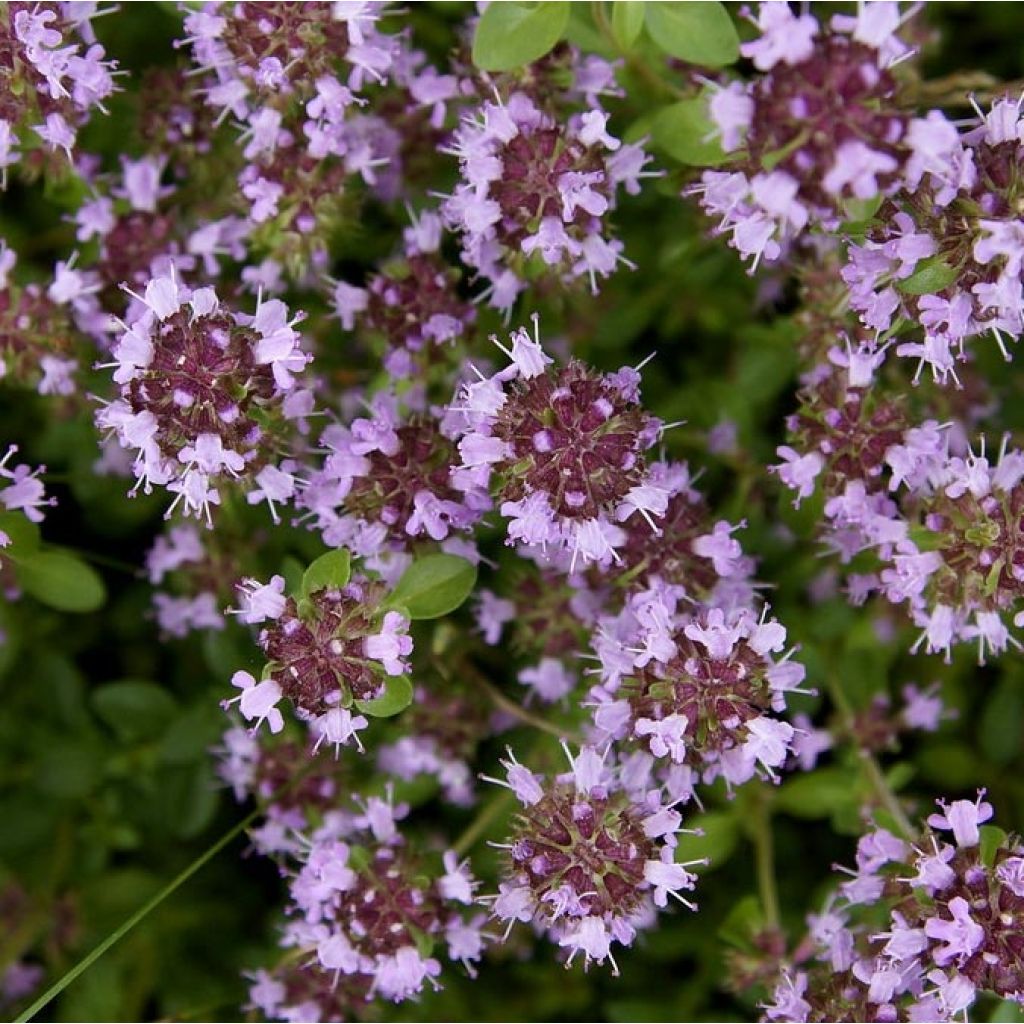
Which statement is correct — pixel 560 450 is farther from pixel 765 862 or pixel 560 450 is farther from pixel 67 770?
pixel 67 770

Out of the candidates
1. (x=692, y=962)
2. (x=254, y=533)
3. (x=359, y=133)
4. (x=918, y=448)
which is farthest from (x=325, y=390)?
(x=692, y=962)

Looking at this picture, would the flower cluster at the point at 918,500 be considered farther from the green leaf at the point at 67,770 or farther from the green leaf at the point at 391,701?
the green leaf at the point at 67,770

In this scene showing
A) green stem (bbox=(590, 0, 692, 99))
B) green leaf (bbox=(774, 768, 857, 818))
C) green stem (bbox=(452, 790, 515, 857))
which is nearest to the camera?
green stem (bbox=(590, 0, 692, 99))

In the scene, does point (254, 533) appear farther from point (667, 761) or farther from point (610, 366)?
point (667, 761)

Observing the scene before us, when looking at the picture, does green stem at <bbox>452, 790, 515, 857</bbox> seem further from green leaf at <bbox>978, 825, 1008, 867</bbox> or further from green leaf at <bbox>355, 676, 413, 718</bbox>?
green leaf at <bbox>978, 825, 1008, 867</bbox>

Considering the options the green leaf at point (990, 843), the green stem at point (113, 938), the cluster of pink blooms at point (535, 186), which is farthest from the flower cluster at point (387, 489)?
the green leaf at point (990, 843)

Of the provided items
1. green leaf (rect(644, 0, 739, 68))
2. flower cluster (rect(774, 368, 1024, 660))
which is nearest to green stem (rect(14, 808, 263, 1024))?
flower cluster (rect(774, 368, 1024, 660))

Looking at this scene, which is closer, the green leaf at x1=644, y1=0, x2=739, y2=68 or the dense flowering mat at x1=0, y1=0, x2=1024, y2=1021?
the dense flowering mat at x1=0, y1=0, x2=1024, y2=1021
